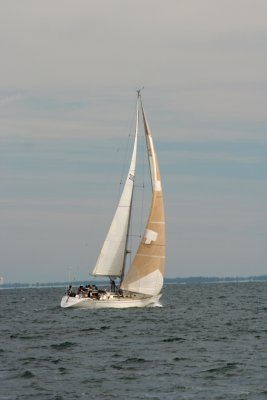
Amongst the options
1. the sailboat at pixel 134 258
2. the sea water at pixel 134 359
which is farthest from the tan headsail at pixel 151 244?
the sea water at pixel 134 359

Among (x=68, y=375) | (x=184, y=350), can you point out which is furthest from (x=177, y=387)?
(x=184, y=350)

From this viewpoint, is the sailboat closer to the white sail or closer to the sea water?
the white sail

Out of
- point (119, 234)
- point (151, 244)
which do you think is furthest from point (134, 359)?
point (119, 234)

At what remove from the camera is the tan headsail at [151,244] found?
57.8 metres

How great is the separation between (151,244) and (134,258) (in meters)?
1.44

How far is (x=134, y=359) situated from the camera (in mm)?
32375

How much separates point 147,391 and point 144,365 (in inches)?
192

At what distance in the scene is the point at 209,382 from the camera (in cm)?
2755

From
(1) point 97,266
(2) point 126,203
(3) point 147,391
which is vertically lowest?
(3) point 147,391

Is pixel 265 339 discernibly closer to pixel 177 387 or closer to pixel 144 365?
pixel 144 365

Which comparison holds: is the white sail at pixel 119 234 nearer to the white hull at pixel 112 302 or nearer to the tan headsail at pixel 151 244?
the tan headsail at pixel 151 244

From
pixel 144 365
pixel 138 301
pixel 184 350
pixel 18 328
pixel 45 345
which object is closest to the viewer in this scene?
pixel 144 365

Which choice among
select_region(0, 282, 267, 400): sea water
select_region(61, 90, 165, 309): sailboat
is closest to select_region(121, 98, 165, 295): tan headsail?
select_region(61, 90, 165, 309): sailboat

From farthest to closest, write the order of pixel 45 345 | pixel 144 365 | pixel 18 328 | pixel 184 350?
pixel 18 328, pixel 45 345, pixel 184 350, pixel 144 365
